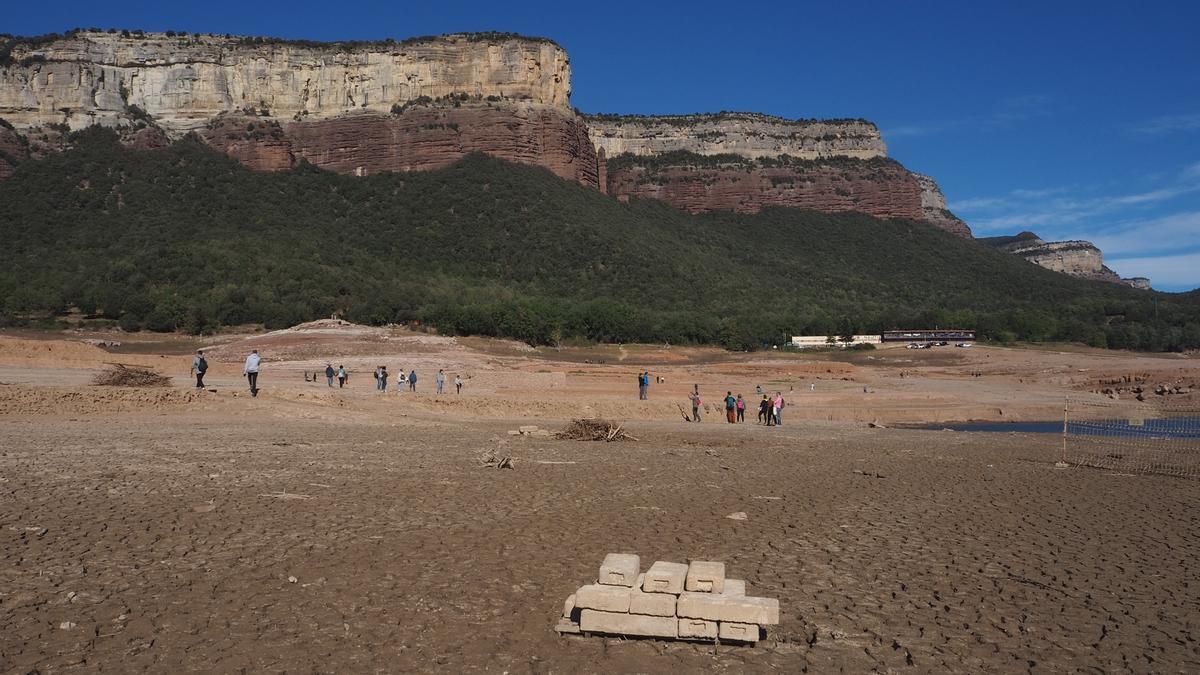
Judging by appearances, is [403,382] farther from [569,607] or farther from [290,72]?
[290,72]

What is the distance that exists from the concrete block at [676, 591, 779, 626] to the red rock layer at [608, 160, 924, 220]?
12474cm

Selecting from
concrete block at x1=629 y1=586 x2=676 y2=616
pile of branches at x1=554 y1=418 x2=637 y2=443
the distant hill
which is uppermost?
the distant hill

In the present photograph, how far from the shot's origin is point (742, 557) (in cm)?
886

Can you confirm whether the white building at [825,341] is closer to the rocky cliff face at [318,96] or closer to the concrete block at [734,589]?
the rocky cliff face at [318,96]

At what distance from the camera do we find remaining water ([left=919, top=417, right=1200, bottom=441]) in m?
28.7

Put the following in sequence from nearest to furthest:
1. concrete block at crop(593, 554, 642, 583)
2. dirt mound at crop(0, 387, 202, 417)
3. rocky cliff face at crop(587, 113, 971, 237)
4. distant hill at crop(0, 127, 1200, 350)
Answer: concrete block at crop(593, 554, 642, 583)
dirt mound at crop(0, 387, 202, 417)
distant hill at crop(0, 127, 1200, 350)
rocky cliff face at crop(587, 113, 971, 237)

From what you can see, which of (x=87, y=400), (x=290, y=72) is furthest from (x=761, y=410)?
(x=290, y=72)

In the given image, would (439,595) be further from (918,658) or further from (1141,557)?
(1141,557)

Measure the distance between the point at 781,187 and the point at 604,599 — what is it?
134851 mm

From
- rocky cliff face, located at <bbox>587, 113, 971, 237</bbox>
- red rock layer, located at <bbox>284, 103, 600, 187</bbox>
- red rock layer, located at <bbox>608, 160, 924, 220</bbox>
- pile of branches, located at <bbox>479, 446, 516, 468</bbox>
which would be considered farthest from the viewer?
rocky cliff face, located at <bbox>587, 113, 971, 237</bbox>

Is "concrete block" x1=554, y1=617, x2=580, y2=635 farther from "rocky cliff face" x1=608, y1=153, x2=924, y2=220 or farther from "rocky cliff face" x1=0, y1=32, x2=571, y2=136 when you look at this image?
"rocky cliff face" x1=608, y1=153, x2=924, y2=220

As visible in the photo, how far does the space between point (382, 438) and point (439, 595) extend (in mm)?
12462

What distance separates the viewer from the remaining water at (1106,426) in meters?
28.7

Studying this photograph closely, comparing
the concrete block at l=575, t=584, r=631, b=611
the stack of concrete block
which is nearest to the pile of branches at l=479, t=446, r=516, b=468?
the stack of concrete block
